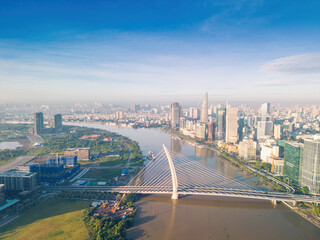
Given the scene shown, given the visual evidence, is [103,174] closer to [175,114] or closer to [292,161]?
[292,161]

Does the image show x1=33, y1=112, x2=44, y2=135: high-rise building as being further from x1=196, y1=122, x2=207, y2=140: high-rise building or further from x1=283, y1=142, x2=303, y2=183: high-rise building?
x1=283, y1=142, x2=303, y2=183: high-rise building

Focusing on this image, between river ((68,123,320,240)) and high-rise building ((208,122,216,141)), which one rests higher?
high-rise building ((208,122,216,141))

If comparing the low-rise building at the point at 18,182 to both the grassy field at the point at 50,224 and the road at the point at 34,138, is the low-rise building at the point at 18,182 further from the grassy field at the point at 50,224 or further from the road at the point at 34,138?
the road at the point at 34,138

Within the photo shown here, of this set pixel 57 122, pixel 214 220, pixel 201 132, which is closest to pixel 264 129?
pixel 201 132

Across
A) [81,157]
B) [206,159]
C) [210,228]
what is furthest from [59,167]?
[206,159]

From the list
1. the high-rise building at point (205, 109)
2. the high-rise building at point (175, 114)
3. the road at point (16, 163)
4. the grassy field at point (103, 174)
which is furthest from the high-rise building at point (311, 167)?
the high-rise building at point (175, 114)

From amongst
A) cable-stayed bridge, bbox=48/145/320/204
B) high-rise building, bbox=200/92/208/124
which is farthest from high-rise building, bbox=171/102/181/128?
cable-stayed bridge, bbox=48/145/320/204
